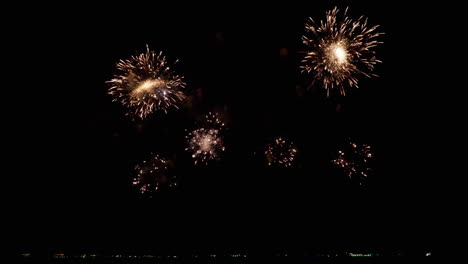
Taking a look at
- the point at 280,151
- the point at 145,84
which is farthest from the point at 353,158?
the point at 145,84

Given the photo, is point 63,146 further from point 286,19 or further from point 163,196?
point 286,19

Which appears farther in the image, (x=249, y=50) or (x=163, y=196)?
(x=163, y=196)

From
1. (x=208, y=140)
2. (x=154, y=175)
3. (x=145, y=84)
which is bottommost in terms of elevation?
(x=154, y=175)

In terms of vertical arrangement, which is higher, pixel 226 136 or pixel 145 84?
pixel 145 84

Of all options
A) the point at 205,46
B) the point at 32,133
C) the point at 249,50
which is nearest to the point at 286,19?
the point at 249,50

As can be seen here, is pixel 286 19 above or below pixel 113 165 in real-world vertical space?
above

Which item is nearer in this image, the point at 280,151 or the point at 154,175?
the point at 280,151

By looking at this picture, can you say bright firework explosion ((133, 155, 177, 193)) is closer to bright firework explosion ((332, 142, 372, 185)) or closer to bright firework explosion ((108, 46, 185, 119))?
bright firework explosion ((108, 46, 185, 119))

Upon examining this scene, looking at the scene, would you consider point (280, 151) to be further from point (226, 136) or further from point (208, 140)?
point (208, 140)
